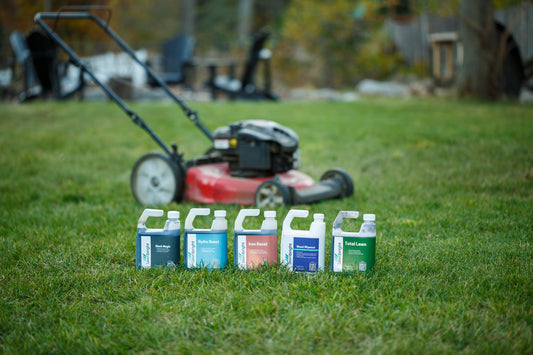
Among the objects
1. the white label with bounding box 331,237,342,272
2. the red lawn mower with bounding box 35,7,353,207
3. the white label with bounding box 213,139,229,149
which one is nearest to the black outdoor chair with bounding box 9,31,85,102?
the red lawn mower with bounding box 35,7,353,207

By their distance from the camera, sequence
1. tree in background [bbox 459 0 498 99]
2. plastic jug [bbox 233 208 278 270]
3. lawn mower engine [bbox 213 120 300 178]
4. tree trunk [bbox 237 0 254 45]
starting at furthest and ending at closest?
tree trunk [bbox 237 0 254 45]
tree in background [bbox 459 0 498 99]
lawn mower engine [bbox 213 120 300 178]
plastic jug [bbox 233 208 278 270]

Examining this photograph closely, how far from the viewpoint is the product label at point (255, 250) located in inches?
122

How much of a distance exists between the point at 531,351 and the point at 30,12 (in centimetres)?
2170

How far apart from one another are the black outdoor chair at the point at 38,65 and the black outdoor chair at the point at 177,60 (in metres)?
2.08

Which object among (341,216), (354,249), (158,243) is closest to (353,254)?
(354,249)

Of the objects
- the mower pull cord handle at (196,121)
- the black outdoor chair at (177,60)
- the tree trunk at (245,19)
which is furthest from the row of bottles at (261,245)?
the tree trunk at (245,19)

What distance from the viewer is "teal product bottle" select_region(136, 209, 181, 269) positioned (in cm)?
315

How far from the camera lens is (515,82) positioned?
1355 centimetres

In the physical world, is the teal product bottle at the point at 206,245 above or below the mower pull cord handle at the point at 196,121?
below

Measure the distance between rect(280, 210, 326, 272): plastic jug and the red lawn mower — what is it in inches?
55.3

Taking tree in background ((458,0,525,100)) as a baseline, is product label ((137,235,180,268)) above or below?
below

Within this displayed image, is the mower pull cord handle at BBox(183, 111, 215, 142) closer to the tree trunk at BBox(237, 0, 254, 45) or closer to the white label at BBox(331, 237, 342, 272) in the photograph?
the white label at BBox(331, 237, 342, 272)

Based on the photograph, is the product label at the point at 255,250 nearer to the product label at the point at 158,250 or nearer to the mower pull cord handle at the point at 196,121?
the product label at the point at 158,250

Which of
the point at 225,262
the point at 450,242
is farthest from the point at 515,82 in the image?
the point at 225,262
